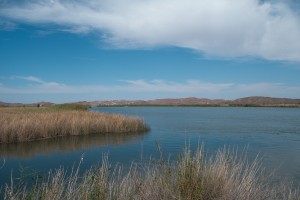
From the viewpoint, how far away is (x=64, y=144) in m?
19.2

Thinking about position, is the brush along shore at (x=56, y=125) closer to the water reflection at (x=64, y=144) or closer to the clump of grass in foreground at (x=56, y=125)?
the clump of grass in foreground at (x=56, y=125)

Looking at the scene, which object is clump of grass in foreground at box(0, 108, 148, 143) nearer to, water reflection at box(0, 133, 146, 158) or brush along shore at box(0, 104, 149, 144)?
brush along shore at box(0, 104, 149, 144)

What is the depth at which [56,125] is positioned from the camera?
2181 cm

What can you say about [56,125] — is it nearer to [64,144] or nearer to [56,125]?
[56,125]

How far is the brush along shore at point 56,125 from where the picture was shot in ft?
61.3

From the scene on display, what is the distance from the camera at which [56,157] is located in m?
15.5

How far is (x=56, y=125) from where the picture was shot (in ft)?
71.6

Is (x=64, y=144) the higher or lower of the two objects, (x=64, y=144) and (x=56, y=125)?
the lower

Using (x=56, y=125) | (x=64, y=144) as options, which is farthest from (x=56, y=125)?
(x=64, y=144)

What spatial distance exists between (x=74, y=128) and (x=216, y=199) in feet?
60.0

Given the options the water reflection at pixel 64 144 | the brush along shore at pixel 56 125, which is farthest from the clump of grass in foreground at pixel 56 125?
the water reflection at pixel 64 144

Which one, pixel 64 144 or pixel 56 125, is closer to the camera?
pixel 64 144

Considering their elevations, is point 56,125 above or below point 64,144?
above

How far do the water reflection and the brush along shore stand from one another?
1.70ft
